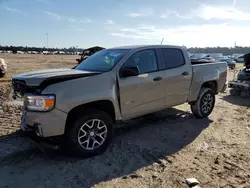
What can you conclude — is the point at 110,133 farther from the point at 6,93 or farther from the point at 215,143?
the point at 6,93

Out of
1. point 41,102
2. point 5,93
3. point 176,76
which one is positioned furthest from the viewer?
point 5,93

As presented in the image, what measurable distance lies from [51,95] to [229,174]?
2973mm

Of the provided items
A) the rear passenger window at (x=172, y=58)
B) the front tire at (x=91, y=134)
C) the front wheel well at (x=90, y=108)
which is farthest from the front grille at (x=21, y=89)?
the rear passenger window at (x=172, y=58)

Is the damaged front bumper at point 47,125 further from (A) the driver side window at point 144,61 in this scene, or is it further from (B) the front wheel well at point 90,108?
(A) the driver side window at point 144,61

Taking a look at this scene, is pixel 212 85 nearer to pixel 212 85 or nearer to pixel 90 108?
pixel 212 85

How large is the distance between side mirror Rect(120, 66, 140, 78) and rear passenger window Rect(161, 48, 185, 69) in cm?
118

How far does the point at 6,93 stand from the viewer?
899cm

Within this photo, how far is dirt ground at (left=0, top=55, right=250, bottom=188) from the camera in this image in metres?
3.49

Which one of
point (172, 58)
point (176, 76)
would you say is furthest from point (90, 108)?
point (172, 58)

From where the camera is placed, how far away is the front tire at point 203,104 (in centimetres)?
633

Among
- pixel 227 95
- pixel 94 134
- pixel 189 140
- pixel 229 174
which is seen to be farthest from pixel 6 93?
pixel 227 95

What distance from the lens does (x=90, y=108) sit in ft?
13.8

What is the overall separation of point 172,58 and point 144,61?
925mm

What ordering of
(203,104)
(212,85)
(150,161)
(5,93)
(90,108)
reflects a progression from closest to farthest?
1. (150,161)
2. (90,108)
3. (203,104)
4. (212,85)
5. (5,93)
